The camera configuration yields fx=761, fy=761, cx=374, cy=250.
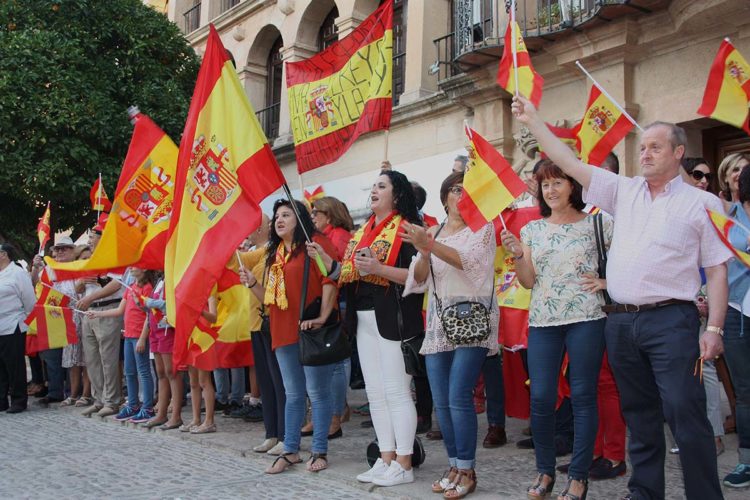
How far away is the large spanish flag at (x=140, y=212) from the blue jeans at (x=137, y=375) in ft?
3.59

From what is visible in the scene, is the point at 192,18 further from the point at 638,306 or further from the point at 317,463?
the point at 638,306

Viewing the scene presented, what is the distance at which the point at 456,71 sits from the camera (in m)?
13.5

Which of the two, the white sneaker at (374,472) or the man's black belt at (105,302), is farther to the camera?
the man's black belt at (105,302)

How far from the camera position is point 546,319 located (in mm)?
4191

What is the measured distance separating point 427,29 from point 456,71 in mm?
1251

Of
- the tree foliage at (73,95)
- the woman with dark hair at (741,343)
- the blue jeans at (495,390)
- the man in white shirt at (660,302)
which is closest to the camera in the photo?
the man in white shirt at (660,302)

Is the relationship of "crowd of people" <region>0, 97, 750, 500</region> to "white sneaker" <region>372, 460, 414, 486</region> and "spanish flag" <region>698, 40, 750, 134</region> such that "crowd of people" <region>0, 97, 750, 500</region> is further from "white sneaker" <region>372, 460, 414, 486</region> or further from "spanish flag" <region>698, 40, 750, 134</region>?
"spanish flag" <region>698, 40, 750, 134</region>

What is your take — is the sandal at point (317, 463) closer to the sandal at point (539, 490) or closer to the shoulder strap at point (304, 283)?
the shoulder strap at point (304, 283)

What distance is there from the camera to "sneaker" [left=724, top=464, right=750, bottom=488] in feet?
15.0

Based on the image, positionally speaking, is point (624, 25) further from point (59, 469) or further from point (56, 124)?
point (56, 124)

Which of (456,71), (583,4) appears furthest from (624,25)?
(456,71)

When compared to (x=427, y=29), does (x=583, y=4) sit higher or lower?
lower

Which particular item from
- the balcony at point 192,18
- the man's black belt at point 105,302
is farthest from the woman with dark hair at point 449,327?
the balcony at point 192,18

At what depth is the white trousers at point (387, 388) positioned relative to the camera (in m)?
4.93
